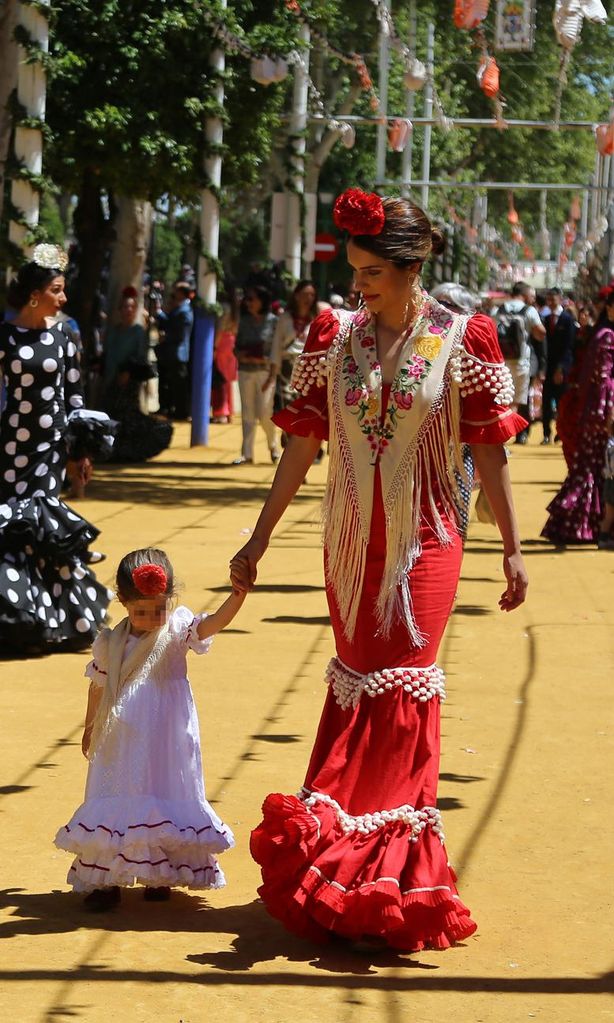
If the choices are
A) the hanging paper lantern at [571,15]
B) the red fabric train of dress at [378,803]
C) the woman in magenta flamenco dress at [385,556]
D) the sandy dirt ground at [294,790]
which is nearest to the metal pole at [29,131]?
the hanging paper lantern at [571,15]

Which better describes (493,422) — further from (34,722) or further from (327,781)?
(34,722)

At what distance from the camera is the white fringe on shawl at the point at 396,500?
518 cm

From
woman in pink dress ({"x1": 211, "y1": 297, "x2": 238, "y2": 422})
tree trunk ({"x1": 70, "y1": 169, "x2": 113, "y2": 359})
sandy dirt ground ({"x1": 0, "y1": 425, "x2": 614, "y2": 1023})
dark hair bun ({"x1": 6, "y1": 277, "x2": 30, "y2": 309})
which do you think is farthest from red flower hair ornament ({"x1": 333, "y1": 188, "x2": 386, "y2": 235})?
woman in pink dress ({"x1": 211, "y1": 297, "x2": 238, "y2": 422})

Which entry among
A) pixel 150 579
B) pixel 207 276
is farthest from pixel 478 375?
pixel 207 276

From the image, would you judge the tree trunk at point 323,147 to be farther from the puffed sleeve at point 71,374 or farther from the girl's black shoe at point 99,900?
the girl's black shoe at point 99,900

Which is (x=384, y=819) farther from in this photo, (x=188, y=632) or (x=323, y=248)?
(x=323, y=248)

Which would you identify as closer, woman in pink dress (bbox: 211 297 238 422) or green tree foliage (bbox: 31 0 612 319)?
green tree foliage (bbox: 31 0 612 319)

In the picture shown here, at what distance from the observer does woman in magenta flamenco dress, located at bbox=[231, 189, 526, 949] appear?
16.5ft

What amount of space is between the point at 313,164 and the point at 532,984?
35872mm

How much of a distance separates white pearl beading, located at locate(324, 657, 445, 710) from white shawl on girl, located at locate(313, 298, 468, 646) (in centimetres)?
10

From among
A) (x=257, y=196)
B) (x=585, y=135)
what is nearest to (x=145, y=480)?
(x=257, y=196)

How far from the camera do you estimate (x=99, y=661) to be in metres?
5.54

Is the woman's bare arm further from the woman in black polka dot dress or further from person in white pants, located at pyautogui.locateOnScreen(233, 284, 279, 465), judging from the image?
person in white pants, located at pyautogui.locateOnScreen(233, 284, 279, 465)

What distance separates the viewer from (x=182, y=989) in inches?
186
